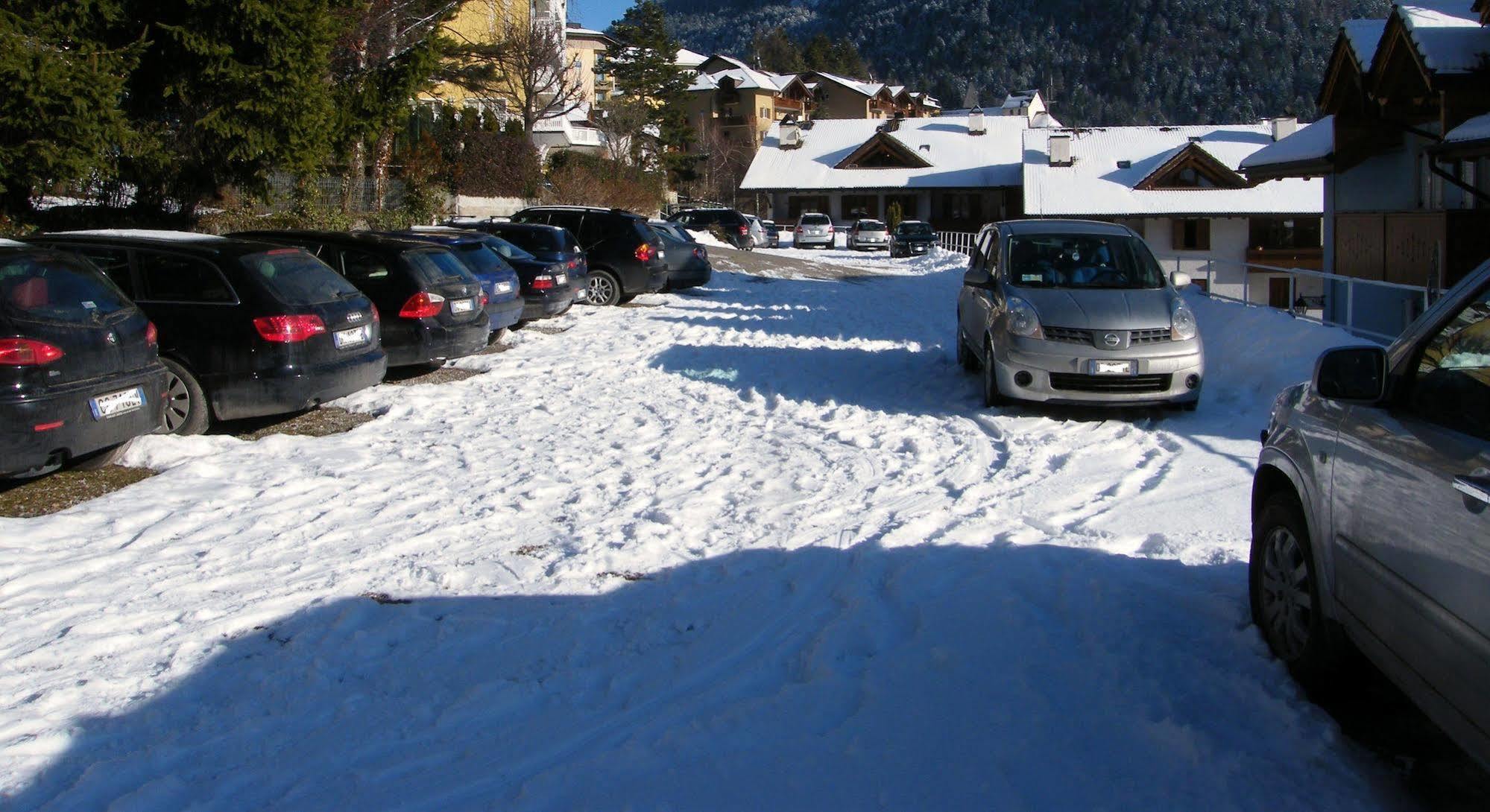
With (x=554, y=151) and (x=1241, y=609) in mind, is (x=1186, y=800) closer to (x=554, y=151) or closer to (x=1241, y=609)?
(x=1241, y=609)

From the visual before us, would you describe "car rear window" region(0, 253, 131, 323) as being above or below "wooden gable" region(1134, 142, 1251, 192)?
below

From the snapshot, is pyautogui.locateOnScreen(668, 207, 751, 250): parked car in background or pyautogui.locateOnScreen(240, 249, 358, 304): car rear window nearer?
pyautogui.locateOnScreen(240, 249, 358, 304): car rear window

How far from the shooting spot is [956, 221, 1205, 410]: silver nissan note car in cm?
1045

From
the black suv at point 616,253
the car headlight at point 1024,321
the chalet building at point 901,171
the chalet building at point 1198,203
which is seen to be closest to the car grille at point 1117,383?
the car headlight at point 1024,321

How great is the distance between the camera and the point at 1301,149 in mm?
19531

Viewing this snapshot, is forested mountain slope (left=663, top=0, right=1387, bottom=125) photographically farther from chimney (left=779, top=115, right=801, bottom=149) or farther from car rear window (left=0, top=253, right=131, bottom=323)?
car rear window (left=0, top=253, right=131, bottom=323)

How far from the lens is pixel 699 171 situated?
82500mm

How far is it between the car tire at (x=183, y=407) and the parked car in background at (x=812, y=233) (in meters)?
43.9

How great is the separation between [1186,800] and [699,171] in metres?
80.5

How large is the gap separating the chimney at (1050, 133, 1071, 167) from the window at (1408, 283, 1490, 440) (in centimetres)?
5443

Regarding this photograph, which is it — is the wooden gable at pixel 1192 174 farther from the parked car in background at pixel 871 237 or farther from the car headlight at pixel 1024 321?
the car headlight at pixel 1024 321

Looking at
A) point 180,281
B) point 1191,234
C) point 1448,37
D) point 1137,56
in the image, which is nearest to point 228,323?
point 180,281

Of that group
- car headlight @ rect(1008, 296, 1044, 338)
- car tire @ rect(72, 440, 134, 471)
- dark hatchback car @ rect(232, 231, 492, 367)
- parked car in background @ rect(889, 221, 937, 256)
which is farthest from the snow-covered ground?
parked car in background @ rect(889, 221, 937, 256)

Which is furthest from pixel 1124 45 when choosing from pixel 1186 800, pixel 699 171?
pixel 1186 800
